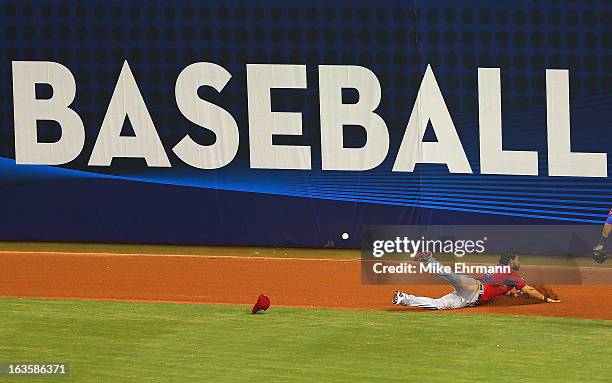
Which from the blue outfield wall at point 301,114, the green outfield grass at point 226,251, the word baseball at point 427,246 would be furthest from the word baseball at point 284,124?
the green outfield grass at point 226,251

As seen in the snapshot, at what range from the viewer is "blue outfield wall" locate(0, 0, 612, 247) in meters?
16.5

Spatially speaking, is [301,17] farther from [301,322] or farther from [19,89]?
[301,322]

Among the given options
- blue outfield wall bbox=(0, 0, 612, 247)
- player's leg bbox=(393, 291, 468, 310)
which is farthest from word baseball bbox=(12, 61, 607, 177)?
player's leg bbox=(393, 291, 468, 310)

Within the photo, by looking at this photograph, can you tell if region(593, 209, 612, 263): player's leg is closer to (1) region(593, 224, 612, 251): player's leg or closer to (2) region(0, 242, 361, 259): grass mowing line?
(1) region(593, 224, 612, 251): player's leg

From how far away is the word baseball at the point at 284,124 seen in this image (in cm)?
1655

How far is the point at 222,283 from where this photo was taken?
14.8 meters

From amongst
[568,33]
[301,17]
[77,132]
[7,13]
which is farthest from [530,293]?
[7,13]

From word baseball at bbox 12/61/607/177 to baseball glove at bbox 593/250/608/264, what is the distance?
102 cm

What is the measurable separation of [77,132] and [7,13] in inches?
78.8

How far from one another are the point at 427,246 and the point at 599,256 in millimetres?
2271

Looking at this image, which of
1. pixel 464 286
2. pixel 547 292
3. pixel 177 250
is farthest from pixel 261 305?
pixel 177 250

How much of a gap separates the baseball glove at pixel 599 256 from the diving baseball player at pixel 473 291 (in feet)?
10.1

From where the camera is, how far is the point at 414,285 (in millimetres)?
14609

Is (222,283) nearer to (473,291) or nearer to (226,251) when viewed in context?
(226,251)
